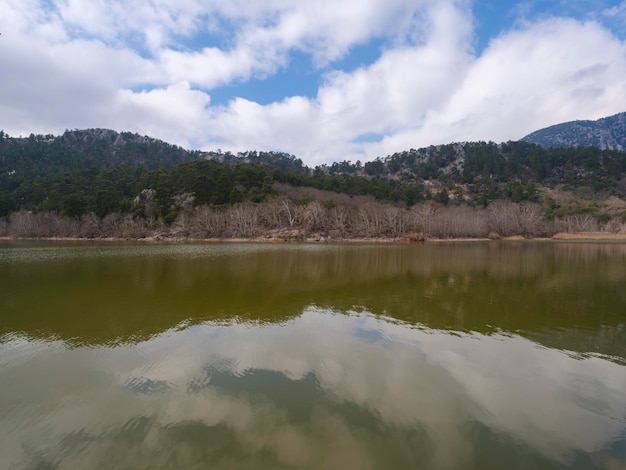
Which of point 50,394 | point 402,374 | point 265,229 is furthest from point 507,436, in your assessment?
point 265,229

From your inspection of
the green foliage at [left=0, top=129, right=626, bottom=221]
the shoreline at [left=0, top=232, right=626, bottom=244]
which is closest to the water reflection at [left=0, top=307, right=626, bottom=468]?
the shoreline at [left=0, top=232, right=626, bottom=244]

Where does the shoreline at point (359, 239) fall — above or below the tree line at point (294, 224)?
below

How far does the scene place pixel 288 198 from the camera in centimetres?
9288

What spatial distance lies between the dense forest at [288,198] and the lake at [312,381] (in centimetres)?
6716

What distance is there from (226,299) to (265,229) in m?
67.6

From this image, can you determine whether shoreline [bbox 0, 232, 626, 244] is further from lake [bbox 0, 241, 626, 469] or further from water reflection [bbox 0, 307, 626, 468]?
water reflection [bbox 0, 307, 626, 468]

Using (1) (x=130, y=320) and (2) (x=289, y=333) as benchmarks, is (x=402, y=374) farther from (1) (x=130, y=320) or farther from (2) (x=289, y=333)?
(1) (x=130, y=320)

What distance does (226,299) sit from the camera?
1725 centimetres

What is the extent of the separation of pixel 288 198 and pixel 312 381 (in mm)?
85913

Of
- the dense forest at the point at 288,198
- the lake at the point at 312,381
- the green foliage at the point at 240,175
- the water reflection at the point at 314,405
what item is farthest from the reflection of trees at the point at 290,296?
the green foliage at the point at 240,175

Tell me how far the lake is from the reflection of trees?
16cm

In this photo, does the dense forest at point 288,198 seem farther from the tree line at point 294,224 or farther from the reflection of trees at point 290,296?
the reflection of trees at point 290,296

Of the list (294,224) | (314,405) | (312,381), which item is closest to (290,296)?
(312,381)

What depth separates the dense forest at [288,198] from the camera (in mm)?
85875
